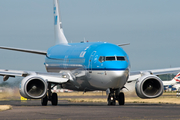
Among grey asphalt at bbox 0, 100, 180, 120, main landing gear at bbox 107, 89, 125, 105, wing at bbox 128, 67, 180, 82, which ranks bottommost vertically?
grey asphalt at bbox 0, 100, 180, 120

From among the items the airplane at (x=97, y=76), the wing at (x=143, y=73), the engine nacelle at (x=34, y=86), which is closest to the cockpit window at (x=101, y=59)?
the airplane at (x=97, y=76)

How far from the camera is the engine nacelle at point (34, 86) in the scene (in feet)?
98.7

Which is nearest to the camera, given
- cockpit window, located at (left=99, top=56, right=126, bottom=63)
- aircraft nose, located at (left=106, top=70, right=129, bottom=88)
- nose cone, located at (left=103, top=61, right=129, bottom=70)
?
aircraft nose, located at (left=106, top=70, right=129, bottom=88)

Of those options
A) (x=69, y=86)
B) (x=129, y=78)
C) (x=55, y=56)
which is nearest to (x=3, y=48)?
(x=55, y=56)

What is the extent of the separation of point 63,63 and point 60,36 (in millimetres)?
11355

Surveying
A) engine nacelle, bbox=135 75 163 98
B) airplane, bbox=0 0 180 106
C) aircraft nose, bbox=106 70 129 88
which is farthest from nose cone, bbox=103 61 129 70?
engine nacelle, bbox=135 75 163 98

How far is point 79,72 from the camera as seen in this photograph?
32.5 m

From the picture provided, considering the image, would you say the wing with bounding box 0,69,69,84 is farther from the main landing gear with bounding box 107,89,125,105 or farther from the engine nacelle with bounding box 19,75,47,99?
the main landing gear with bounding box 107,89,125,105

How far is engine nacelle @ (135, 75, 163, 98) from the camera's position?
30.5m

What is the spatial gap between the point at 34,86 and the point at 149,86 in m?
7.88

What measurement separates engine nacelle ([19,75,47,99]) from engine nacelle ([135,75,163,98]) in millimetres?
6334

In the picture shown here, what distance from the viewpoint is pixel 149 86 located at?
102ft

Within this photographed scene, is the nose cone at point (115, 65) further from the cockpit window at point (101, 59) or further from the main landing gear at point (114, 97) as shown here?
the main landing gear at point (114, 97)

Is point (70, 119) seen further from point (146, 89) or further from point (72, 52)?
point (72, 52)
